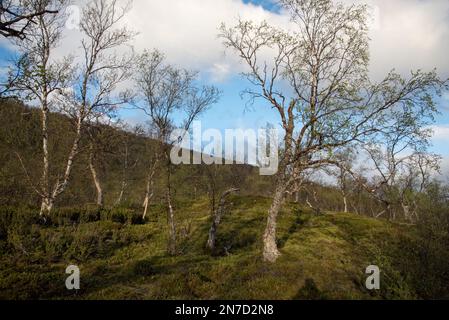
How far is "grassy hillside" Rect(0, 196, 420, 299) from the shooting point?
12.7 m

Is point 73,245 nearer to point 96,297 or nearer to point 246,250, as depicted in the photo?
point 96,297

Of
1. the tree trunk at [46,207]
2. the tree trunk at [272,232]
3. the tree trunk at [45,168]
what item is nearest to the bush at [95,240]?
the tree trunk at [46,207]

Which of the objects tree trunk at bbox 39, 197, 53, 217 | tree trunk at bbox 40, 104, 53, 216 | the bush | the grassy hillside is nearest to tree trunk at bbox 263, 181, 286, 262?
the grassy hillside

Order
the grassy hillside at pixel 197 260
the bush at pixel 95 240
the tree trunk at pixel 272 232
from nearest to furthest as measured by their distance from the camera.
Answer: the grassy hillside at pixel 197 260 < the tree trunk at pixel 272 232 < the bush at pixel 95 240

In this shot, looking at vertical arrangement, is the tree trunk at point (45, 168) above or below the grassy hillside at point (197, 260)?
above

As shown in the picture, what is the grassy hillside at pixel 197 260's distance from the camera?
501 inches

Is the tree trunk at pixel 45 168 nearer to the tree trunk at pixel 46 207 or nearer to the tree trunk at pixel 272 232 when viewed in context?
the tree trunk at pixel 46 207

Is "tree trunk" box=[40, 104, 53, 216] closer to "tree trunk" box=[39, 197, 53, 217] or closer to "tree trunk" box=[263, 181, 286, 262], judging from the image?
"tree trunk" box=[39, 197, 53, 217]

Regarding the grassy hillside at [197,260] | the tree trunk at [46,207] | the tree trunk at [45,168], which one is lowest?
the grassy hillside at [197,260]

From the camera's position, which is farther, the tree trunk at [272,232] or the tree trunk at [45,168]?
the tree trunk at [45,168]

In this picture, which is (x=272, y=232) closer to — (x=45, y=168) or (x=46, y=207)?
(x=45, y=168)

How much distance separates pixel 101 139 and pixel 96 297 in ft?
44.8
